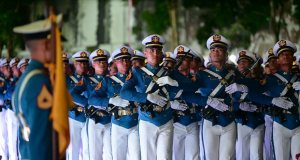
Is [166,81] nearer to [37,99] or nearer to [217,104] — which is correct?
[217,104]

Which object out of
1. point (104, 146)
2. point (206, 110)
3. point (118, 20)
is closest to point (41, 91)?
point (206, 110)

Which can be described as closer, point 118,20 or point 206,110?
point 206,110

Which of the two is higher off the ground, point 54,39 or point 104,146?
point 54,39

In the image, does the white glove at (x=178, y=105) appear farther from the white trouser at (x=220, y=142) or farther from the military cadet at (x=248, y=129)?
the military cadet at (x=248, y=129)

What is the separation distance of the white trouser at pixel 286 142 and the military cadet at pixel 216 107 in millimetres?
873

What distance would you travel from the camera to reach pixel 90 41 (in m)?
25.9

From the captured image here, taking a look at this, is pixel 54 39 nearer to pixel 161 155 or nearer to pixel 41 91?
pixel 41 91

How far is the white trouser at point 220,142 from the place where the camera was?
683cm

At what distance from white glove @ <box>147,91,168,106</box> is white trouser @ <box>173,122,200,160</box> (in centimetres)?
147

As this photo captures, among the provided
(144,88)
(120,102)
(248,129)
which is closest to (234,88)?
(248,129)

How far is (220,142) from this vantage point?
22.7 feet

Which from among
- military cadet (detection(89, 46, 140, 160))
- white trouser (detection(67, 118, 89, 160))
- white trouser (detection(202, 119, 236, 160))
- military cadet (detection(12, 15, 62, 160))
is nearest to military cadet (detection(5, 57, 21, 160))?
white trouser (detection(67, 118, 89, 160))

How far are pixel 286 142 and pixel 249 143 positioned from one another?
898 millimetres

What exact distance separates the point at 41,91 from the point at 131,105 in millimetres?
3474
